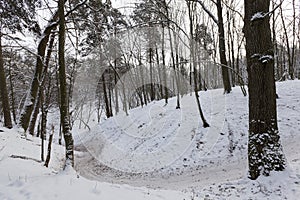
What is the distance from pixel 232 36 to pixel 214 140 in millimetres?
13144

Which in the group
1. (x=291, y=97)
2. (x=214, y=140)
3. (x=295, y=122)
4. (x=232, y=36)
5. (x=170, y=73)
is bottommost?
(x=214, y=140)

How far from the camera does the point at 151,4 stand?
1423cm

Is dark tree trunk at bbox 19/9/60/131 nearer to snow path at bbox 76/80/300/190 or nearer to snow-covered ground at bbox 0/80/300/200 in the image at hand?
snow-covered ground at bbox 0/80/300/200

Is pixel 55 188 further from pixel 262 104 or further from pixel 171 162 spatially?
pixel 171 162

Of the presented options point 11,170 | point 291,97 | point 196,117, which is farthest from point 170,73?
point 11,170

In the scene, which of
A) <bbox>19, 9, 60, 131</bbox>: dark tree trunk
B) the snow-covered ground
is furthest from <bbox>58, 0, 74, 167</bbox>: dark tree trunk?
<bbox>19, 9, 60, 131</bbox>: dark tree trunk

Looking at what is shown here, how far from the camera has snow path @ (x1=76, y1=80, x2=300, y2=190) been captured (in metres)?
8.63

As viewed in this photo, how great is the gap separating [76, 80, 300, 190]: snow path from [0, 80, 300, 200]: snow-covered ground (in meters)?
0.03

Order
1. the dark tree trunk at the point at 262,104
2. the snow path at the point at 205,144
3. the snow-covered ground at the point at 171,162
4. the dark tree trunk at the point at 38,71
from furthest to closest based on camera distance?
1. the dark tree trunk at the point at 38,71
2. the snow path at the point at 205,144
3. the dark tree trunk at the point at 262,104
4. the snow-covered ground at the point at 171,162

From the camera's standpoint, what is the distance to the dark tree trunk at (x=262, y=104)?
492cm

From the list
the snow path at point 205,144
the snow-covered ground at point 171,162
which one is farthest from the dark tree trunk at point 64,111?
the snow path at point 205,144

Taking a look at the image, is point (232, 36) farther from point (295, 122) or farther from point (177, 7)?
point (295, 122)

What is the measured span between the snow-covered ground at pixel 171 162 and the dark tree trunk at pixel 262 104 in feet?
1.00

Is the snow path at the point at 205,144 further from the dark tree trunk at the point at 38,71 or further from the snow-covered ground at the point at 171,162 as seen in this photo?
the dark tree trunk at the point at 38,71
